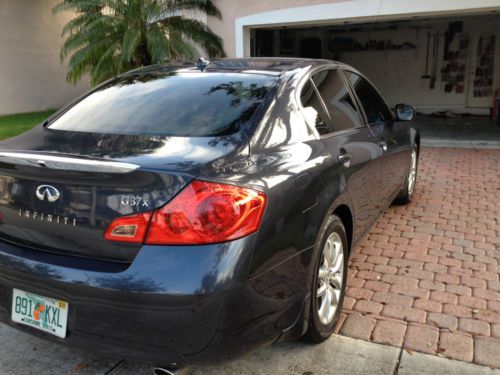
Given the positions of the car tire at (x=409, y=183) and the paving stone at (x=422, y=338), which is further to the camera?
the car tire at (x=409, y=183)

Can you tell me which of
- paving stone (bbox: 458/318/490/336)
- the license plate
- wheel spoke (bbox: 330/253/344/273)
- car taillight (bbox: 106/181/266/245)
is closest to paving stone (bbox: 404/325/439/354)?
paving stone (bbox: 458/318/490/336)

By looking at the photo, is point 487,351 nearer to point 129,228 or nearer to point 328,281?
point 328,281

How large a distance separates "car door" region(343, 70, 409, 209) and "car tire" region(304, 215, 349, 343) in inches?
52.1

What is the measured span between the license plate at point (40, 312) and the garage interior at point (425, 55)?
1262 centimetres

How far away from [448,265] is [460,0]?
623 centimetres

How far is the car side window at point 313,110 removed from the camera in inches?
118

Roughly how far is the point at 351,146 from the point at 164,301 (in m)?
1.90

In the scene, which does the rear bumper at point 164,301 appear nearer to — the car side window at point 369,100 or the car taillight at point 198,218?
the car taillight at point 198,218

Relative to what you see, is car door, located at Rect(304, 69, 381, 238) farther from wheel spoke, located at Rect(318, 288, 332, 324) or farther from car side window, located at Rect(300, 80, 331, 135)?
wheel spoke, located at Rect(318, 288, 332, 324)

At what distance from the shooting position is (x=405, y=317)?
3219mm

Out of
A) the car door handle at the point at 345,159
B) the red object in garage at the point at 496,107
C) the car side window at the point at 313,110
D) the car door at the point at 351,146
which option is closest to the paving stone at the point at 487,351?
the car door at the point at 351,146

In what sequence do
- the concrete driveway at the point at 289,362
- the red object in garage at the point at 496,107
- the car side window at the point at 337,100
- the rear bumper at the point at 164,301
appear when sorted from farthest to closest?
the red object in garage at the point at 496,107, the car side window at the point at 337,100, the concrete driveway at the point at 289,362, the rear bumper at the point at 164,301

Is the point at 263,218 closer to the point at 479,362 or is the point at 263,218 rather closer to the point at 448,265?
the point at 479,362

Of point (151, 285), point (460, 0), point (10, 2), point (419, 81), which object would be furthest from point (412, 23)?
point (151, 285)
